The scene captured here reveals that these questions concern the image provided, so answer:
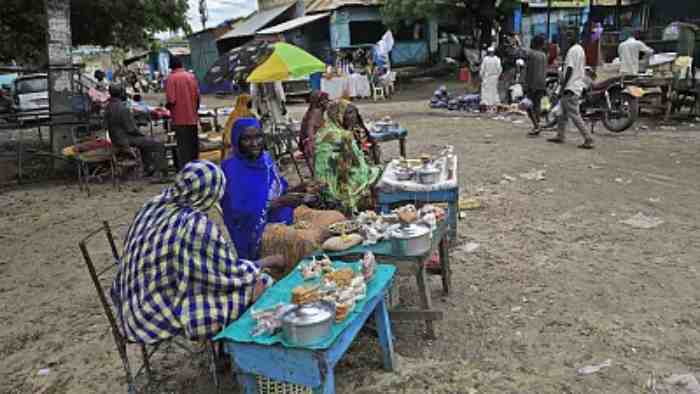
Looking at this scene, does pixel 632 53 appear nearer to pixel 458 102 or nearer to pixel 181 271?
pixel 458 102

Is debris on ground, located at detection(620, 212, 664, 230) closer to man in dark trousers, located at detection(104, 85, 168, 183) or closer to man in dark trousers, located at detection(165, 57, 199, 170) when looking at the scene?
man in dark trousers, located at detection(165, 57, 199, 170)

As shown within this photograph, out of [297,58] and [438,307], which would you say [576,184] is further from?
[297,58]

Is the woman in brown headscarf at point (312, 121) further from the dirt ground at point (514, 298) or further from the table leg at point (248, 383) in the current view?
the table leg at point (248, 383)

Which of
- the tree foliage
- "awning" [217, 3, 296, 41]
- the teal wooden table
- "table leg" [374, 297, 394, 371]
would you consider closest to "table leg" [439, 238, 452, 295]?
the teal wooden table

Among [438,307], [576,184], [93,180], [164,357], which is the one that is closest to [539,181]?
[576,184]

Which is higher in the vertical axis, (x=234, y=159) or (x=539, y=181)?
(x=234, y=159)

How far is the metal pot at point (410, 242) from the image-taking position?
10.7 ft

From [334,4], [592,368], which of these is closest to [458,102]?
[334,4]

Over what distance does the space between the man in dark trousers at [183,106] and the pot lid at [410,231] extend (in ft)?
18.6

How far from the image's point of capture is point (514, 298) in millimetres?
4031

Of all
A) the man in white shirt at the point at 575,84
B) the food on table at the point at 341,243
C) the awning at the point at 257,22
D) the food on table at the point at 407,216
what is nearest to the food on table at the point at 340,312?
the food on table at the point at 341,243

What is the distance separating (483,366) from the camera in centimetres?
319

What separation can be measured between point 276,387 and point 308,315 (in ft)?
1.58

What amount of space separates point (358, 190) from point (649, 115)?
29.3ft
